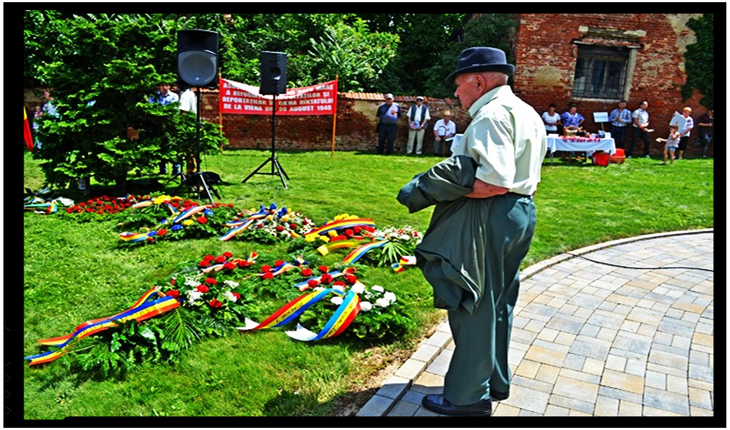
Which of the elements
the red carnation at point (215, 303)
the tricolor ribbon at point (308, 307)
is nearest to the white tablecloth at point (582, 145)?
the tricolor ribbon at point (308, 307)

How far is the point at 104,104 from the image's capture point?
8852 millimetres

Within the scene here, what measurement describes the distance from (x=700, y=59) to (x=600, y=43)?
3306 mm

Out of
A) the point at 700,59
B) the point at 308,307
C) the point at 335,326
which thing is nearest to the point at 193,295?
the point at 308,307

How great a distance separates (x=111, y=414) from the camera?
327 centimetres

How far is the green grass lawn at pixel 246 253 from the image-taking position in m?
3.44

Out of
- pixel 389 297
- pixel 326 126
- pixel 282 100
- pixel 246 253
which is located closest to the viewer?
pixel 389 297

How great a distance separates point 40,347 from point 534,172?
12.1 ft

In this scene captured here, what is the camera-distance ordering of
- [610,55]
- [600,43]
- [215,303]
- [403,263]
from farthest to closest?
1. [610,55]
2. [600,43]
3. [403,263]
4. [215,303]

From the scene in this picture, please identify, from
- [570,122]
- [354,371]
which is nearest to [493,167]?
[354,371]

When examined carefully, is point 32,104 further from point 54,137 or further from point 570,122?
point 570,122

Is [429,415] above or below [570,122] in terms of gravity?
below

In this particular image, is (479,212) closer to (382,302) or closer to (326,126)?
(382,302)

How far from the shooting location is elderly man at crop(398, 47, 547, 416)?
281 centimetres

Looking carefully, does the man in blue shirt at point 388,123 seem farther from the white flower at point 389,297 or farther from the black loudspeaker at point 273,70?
the white flower at point 389,297
